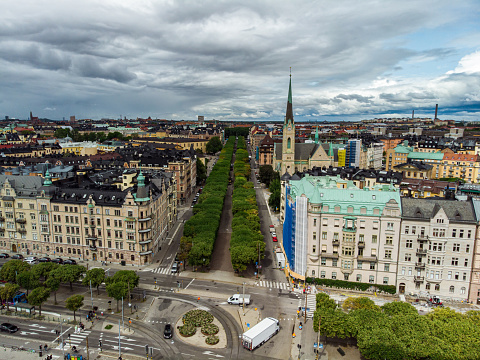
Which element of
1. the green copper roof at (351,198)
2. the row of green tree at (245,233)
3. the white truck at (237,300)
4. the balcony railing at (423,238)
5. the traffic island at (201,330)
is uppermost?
the green copper roof at (351,198)

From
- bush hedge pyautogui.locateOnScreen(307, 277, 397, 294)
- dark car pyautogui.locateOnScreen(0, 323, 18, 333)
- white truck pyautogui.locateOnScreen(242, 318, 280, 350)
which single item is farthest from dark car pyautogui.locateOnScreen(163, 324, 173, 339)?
bush hedge pyautogui.locateOnScreen(307, 277, 397, 294)

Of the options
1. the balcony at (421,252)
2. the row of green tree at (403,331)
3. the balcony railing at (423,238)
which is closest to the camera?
the row of green tree at (403,331)

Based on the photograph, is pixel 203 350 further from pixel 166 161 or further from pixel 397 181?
pixel 166 161

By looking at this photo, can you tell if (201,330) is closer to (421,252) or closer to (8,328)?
(8,328)

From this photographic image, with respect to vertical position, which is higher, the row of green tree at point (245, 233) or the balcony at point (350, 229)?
the balcony at point (350, 229)

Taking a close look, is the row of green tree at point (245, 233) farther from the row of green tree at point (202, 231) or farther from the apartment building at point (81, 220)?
the apartment building at point (81, 220)

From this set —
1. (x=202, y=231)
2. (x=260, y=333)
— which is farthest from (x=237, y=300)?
(x=202, y=231)

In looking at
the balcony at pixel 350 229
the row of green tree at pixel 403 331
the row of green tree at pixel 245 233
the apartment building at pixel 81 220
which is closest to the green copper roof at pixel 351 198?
the balcony at pixel 350 229

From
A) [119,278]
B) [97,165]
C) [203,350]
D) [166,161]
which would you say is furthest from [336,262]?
[97,165]
